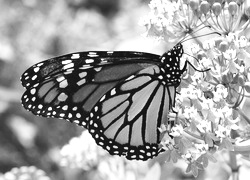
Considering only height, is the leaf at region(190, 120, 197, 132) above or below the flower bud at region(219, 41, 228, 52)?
below

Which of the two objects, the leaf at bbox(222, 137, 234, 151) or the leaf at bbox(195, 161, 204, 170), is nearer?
the leaf at bbox(222, 137, 234, 151)

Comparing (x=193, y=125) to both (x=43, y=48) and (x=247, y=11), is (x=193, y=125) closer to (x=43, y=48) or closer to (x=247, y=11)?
(x=247, y=11)

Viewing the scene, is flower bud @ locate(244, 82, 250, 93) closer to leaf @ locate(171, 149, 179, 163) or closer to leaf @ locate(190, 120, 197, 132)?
leaf @ locate(190, 120, 197, 132)

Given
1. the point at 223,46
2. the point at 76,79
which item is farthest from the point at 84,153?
the point at 223,46

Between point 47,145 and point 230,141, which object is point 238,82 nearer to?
point 230,141

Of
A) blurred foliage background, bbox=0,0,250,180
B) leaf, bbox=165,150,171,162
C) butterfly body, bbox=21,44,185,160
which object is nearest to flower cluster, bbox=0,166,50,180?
butterfly body, bbox=21,44,185,160

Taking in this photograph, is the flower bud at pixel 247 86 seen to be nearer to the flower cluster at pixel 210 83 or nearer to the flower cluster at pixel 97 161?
the flower cluster at pixel 210 83

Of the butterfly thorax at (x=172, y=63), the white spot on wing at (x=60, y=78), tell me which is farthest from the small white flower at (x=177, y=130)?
the white spot on wing at (x=60, y=78)
